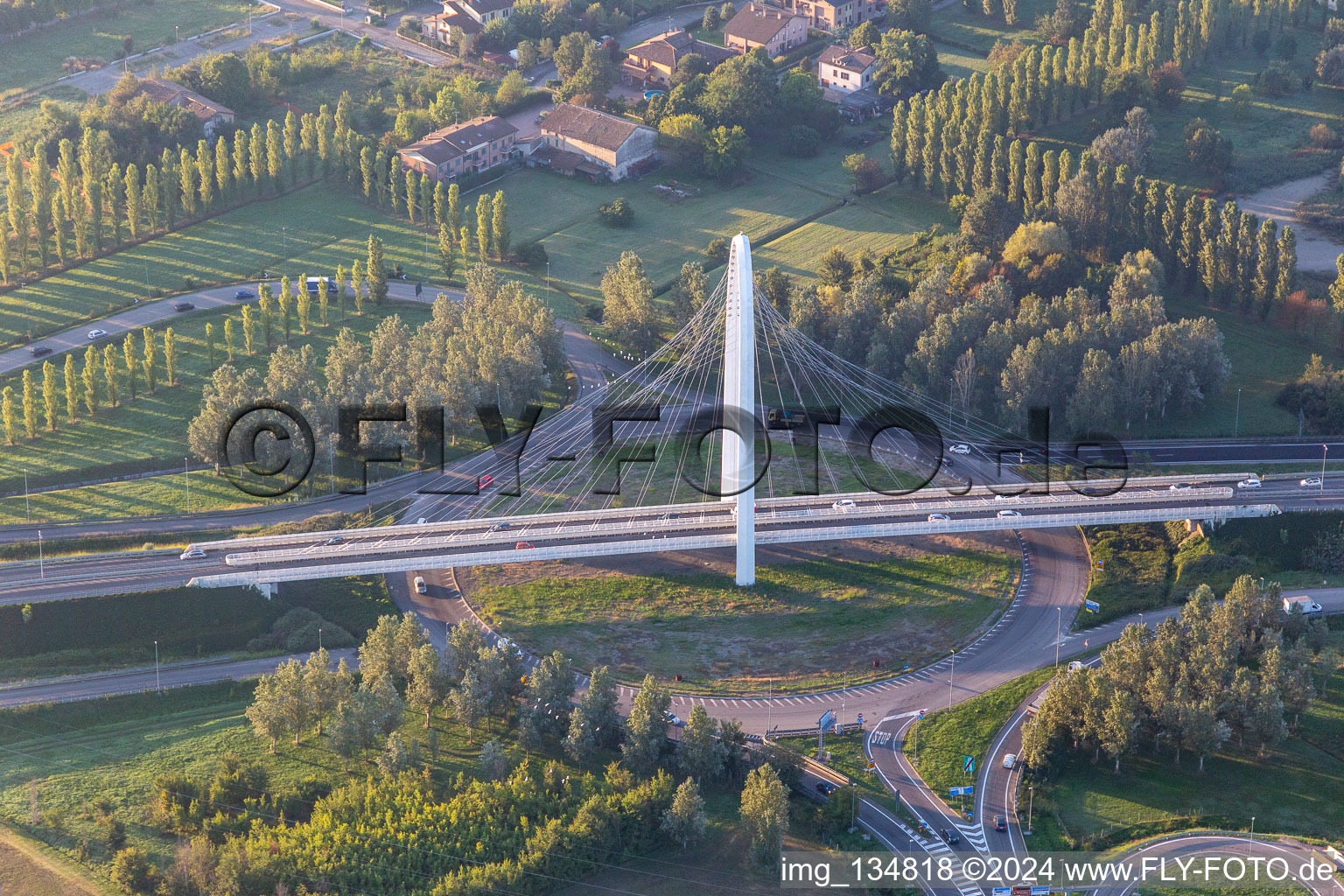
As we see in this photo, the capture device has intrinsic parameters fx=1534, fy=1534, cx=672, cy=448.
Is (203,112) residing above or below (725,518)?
above

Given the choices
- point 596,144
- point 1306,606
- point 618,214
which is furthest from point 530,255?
point 1306,606

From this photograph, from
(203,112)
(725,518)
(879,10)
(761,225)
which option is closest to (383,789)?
(725,518)

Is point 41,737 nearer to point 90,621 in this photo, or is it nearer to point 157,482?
point 90,621

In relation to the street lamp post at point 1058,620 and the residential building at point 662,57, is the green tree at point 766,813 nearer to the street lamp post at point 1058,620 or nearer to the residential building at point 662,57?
the street lamp post at point 1058,620

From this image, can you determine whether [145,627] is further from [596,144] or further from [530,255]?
[596,144]

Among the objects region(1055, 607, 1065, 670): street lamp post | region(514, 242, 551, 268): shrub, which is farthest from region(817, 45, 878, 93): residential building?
region(1055, 607, 1065, 670): street lamp post

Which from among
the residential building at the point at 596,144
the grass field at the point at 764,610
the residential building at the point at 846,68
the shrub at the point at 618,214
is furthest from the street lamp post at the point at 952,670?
the residential building at the point at 846,68
